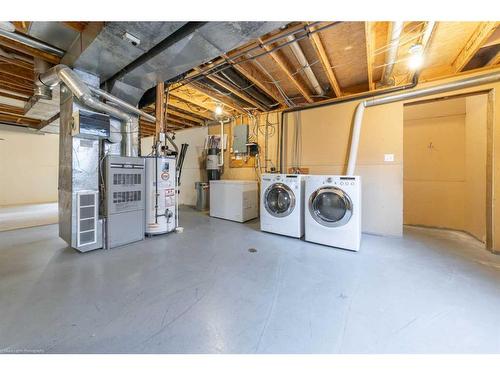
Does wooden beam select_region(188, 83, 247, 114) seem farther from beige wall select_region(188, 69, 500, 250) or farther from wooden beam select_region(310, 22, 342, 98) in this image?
wooden beam select_region(310, 22, 342, 98)

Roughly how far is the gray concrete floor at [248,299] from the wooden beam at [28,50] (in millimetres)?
2626

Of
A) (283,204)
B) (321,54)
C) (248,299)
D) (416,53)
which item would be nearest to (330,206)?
(283,204)

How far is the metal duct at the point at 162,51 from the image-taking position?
1823 mm

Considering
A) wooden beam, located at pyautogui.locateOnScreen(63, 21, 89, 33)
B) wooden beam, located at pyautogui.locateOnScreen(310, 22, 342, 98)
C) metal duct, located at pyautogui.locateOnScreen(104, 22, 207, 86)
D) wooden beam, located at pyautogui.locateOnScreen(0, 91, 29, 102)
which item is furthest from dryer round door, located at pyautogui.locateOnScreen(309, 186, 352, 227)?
wooden beam, located at pyautogui.locateOnScreen(0, 91, 29, 102)

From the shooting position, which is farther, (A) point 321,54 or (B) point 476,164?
(B) point 476,164

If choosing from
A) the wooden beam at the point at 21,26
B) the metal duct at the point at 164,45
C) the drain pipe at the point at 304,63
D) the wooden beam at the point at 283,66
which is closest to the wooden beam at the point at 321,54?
the drain pipe at the point at 304,63

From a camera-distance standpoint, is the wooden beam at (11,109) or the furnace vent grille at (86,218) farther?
the wooden beam at (11,109)

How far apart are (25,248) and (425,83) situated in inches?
257

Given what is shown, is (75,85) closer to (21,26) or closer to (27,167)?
(21,26)

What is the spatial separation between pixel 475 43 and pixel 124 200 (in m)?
4.94

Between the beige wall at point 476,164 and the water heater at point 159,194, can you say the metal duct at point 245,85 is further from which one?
the beige wall at point 476,164

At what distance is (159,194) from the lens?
10.6 feet

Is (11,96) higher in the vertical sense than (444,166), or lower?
higher

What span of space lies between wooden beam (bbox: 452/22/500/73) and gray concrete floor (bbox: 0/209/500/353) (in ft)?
8.46
